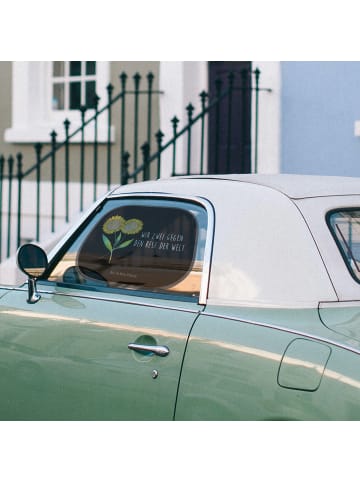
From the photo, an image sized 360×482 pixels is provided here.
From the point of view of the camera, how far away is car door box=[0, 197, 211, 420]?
395 centimetres

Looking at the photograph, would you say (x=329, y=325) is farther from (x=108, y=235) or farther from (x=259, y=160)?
(x=259, y=160)

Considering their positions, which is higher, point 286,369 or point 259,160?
point 259,160

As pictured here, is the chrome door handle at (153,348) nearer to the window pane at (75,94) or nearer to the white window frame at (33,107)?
the white window frame at (33,107)

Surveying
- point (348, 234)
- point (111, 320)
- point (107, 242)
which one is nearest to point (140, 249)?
point (107, 242)

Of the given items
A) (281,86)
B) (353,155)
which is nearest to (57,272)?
(353,155)

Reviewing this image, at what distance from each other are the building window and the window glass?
27.1 ft

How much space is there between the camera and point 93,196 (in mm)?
11430

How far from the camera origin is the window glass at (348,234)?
12.6ft

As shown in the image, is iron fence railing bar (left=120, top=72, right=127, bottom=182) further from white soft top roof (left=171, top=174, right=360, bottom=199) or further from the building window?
white soft top roof (left=171, top=174, right=360, bottom=199)

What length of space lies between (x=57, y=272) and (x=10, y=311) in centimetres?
29

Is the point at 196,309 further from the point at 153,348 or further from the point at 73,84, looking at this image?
the point at 73,84

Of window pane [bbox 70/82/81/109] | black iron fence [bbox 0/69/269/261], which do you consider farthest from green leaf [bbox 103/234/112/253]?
window pane [bbox 70/82/81/109]

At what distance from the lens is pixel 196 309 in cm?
396

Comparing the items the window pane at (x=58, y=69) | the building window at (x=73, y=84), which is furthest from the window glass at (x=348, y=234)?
the window pane at (x=58, y=69)
